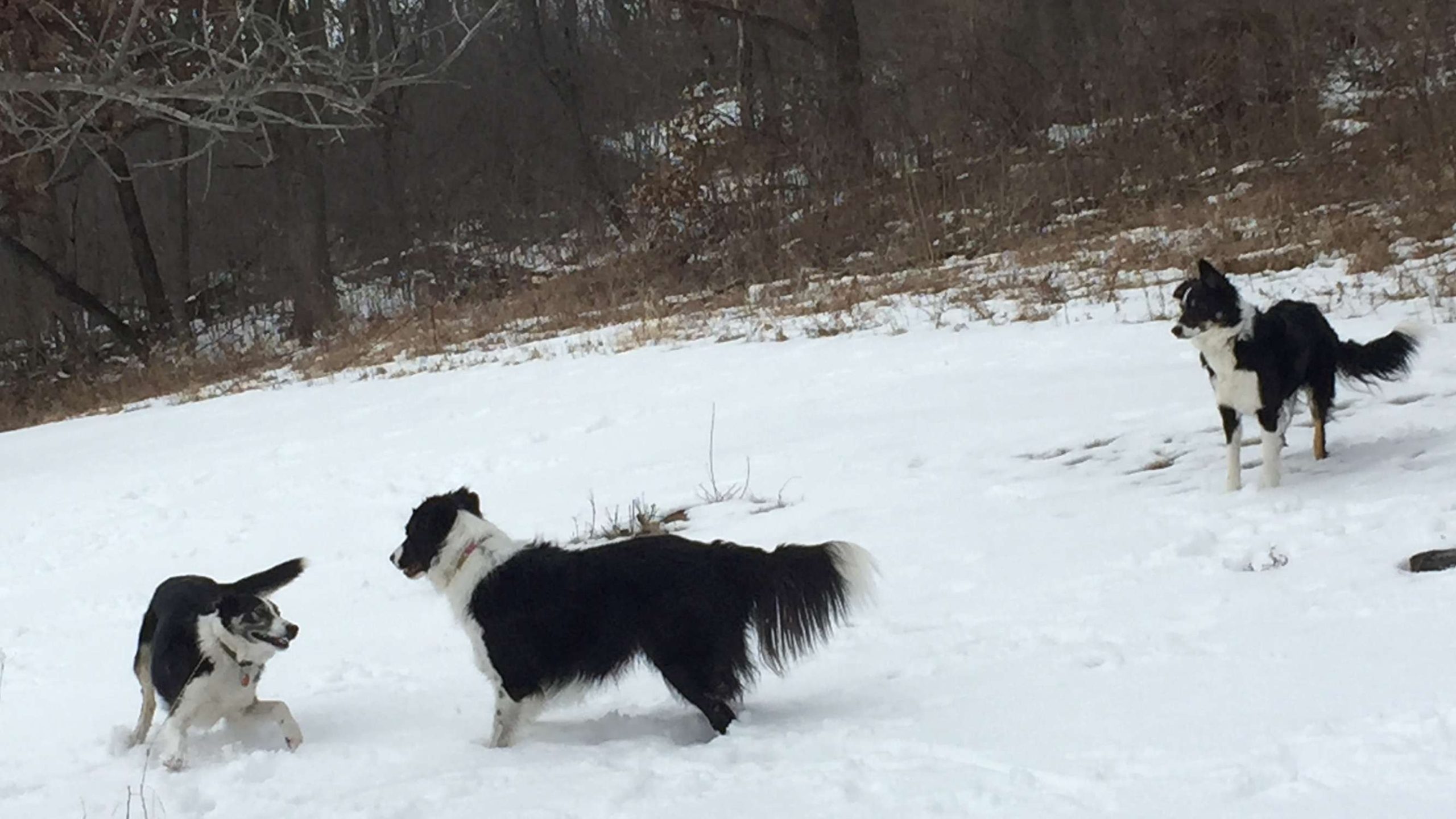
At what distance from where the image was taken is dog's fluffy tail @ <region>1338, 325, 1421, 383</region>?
21.0 feet

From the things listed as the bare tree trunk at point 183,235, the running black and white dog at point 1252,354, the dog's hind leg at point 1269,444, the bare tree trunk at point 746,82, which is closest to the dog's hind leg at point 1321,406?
the running black and white dog at point 1252,354

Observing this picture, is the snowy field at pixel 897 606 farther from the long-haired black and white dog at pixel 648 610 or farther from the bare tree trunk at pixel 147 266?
the bare tree trunk at pixel 147 266

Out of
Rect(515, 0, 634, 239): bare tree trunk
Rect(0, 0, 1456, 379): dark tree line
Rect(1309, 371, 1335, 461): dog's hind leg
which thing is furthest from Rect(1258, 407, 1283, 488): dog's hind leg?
Rect(515, 0, 634, 239): bare tree trunk

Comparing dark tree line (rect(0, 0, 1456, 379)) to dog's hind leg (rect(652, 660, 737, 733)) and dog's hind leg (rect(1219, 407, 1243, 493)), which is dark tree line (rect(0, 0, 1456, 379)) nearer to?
dog's hind leg (rect(652, 660, 737, 733))

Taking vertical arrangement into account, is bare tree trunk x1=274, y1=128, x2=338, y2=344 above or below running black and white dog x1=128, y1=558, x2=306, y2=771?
above

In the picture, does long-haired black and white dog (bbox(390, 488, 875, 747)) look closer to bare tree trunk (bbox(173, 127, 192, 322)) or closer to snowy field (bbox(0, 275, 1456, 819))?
snowy field (bbox(0, 275, 1456, 819))

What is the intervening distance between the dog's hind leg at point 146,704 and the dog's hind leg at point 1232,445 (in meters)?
4.60

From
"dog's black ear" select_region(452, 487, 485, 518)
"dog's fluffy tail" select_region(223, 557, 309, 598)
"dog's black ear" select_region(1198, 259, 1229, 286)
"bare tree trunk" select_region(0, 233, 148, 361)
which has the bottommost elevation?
"dog's fluffy tail" select_region(223, 557, 309, 598)

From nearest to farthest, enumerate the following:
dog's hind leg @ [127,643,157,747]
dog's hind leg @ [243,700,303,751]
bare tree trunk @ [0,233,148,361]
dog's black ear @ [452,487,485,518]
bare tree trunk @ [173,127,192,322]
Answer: dog's hind leg @ [243,700,303,751]
dog's black ear @ [452,487,485,518]
dog's hind leg @ [127,643,157,747]
bare tree trunk @ [0,233,148,361]
bare tree trunk @ [173,127,192,322]

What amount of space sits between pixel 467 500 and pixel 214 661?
41.8 inches

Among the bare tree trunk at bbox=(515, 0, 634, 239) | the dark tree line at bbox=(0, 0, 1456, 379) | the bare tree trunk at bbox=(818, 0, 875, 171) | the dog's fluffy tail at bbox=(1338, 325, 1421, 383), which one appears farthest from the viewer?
the bare tree trunk at bbox=(515, 0, 634, 239)

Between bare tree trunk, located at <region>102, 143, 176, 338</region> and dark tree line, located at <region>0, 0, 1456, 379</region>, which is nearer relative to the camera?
dark tree line, located at <region>0, 0, 1456, 379</region>

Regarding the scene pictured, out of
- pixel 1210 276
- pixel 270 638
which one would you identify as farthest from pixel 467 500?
pixel 1210 276

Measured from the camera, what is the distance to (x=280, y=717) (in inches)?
185
